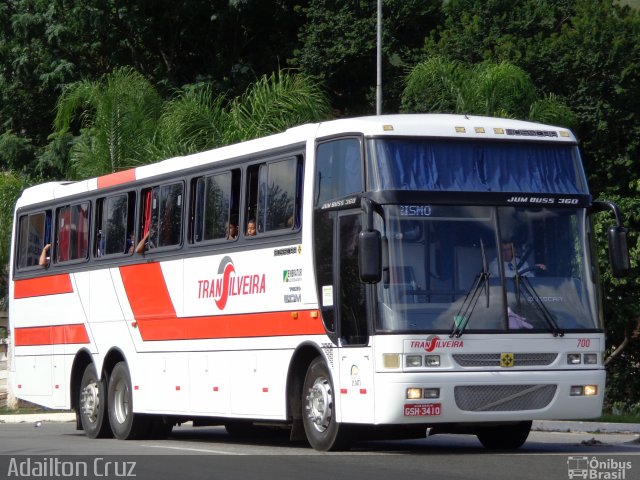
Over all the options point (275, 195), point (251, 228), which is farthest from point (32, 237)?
point (275, 195)

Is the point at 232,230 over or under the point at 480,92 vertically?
under

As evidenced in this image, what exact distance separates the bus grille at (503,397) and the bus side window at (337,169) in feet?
7.67

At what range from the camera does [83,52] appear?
43.5 meters

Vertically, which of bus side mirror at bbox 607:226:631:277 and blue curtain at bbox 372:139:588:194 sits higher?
blue curtain at bbox 372:139:588:194

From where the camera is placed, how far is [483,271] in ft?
46.6

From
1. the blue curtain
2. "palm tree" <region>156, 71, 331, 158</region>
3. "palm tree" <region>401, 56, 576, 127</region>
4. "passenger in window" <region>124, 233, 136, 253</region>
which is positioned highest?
"palm tree" <region>401, 56, 576, 127</region>

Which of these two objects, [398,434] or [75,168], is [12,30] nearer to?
[75,168]

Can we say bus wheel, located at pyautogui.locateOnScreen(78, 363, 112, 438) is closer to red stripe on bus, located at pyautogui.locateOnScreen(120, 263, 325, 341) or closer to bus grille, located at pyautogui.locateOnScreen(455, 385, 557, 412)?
red stripe on bus, located at pyautogui.locateOnScreen(120, 263, 325, 341)

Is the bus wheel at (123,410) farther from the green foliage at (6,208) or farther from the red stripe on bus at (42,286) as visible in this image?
the green foliage at (6,208)

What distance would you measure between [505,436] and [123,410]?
241 inches

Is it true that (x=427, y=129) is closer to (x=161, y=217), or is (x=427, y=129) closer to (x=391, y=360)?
(x=391, y=360)

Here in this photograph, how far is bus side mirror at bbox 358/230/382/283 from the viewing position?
13.6m

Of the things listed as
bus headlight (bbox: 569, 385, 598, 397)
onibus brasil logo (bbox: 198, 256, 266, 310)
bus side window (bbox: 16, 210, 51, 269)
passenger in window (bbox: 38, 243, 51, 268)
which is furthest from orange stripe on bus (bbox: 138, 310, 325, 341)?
bus side window (bbox: 16, 210, 51, 269)

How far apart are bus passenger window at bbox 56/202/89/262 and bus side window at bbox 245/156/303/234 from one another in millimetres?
5087
